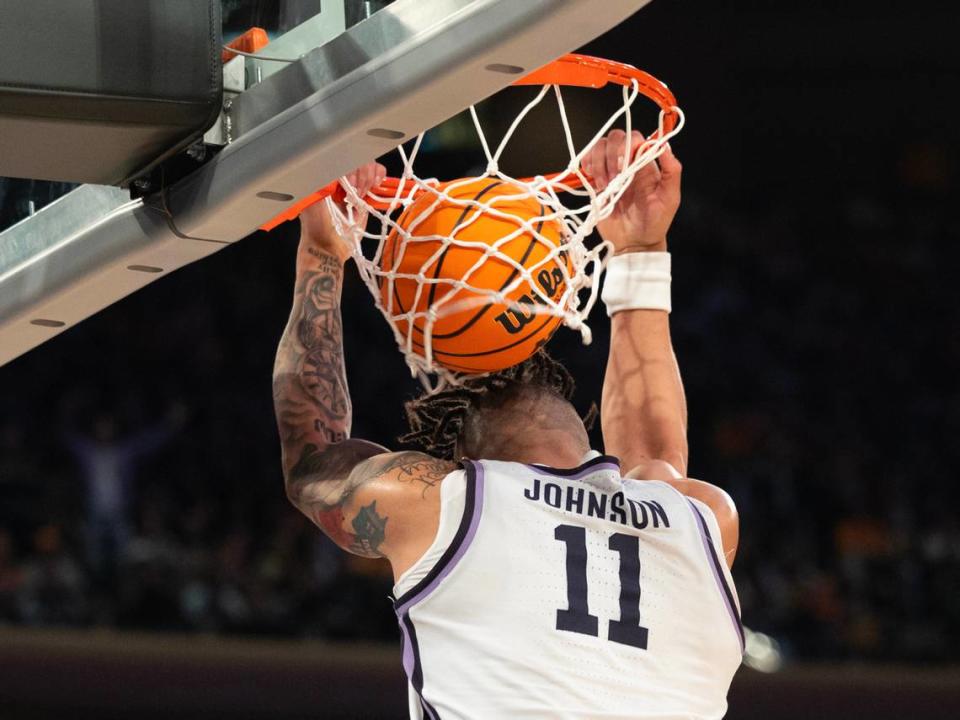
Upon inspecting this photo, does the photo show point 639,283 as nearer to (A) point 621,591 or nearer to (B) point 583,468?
(B) point 583,468

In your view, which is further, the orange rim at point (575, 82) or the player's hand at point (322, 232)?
the player's hand at point (322, 232)

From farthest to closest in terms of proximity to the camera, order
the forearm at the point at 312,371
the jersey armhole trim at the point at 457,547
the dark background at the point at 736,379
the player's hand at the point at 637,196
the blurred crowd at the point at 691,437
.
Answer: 1. the dark background at the point at 736,379
2. the blurred crowd at the point at 691,437
3. the player's hand at the point at 637,196
4. the forearm at the point at 312,371
5. the jersey armhole trim at the point at 457,547

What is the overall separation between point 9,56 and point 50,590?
16.7 feet

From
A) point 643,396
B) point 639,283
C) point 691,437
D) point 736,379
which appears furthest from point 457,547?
point 736,379

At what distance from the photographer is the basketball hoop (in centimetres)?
240

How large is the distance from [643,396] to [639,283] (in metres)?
0.24

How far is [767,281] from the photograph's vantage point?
949 centimetres

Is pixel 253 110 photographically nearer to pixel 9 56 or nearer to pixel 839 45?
pixel 9 56

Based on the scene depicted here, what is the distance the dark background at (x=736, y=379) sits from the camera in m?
7.03

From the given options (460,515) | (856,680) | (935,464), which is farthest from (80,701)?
(935,464)

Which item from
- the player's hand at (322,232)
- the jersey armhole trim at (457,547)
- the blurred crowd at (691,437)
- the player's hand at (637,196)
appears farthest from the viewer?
the blurred crowd at (691,437)

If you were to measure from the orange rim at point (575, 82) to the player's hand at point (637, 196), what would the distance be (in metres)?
0.08

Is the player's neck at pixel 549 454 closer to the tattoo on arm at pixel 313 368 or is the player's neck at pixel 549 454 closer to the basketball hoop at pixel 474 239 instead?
the basketball hoop at pixel 474 239

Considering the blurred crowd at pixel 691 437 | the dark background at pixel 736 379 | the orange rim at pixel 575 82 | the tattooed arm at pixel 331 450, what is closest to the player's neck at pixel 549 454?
the tattooed arm at pixel 331 450
